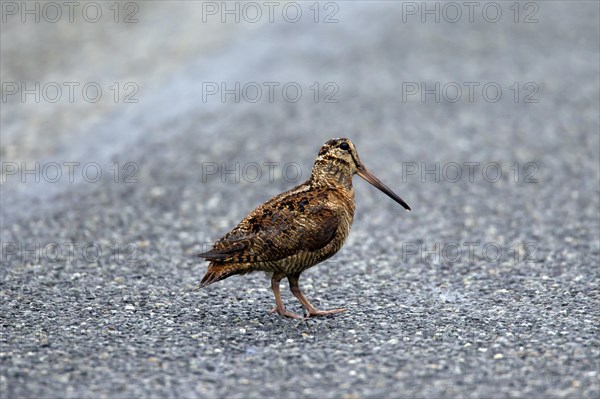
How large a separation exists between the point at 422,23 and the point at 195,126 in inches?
333

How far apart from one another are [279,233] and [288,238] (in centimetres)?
10

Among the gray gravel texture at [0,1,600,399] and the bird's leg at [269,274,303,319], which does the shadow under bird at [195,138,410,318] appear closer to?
the bird's leg at [269,274,303,319]

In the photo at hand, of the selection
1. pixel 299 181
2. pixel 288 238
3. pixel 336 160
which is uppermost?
pixel 336 160

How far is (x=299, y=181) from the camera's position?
14.5 meters

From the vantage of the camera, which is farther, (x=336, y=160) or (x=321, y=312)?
(x=336, y=160)

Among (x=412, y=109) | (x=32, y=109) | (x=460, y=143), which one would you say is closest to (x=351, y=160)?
(x=460, y=143)

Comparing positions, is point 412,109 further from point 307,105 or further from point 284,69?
point 284,69

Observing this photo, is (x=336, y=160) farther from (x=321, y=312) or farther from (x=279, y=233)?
(x=321, y=312)

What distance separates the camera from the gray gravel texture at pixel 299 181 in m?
7.59

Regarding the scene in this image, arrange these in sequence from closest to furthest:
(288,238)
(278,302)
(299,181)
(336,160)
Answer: (288,238), (278,302), (336,160), (299,181)

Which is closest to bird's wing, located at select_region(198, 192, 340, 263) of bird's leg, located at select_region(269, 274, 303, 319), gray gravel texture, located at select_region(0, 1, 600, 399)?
bird's leg, located at select_region(269, 274, 303, 319)

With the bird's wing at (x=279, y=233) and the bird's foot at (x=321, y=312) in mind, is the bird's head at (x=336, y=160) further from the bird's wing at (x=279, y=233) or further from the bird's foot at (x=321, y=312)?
the bird's foot at (x=321, y=312)

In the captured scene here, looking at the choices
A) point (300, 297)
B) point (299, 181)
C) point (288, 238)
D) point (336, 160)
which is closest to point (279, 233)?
point (288, 238)

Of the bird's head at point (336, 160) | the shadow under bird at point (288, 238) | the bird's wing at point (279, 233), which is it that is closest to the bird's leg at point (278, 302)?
the shadow under bird at point (288, 238)
